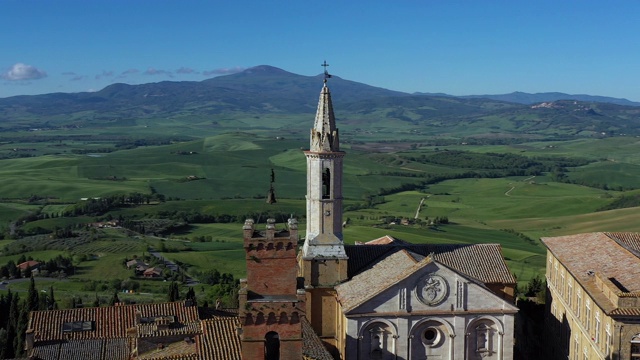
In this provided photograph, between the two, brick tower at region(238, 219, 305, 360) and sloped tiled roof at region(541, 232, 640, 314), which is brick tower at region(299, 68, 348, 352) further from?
sloped tiled roof at region(541, 232, 640, 314)

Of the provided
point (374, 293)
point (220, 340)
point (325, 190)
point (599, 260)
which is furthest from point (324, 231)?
point (599, 260)

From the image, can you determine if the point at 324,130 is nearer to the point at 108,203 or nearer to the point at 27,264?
the point at 27,264

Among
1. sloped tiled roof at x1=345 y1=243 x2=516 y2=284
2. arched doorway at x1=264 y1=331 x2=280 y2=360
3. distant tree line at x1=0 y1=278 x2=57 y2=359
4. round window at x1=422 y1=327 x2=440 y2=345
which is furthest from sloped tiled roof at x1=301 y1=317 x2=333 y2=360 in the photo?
distant tree line at x1=0 y1=278 x2=57 y2=359

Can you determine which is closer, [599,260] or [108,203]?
[599,260]

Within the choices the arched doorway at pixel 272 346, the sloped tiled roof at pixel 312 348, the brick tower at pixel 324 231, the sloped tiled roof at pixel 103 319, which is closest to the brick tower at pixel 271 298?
the arched doorway at pixel 272 346

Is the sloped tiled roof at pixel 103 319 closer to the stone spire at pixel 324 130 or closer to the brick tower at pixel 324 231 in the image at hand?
the brick tower at pixel 324 231

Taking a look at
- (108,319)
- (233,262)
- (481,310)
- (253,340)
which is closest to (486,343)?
(481,310)
